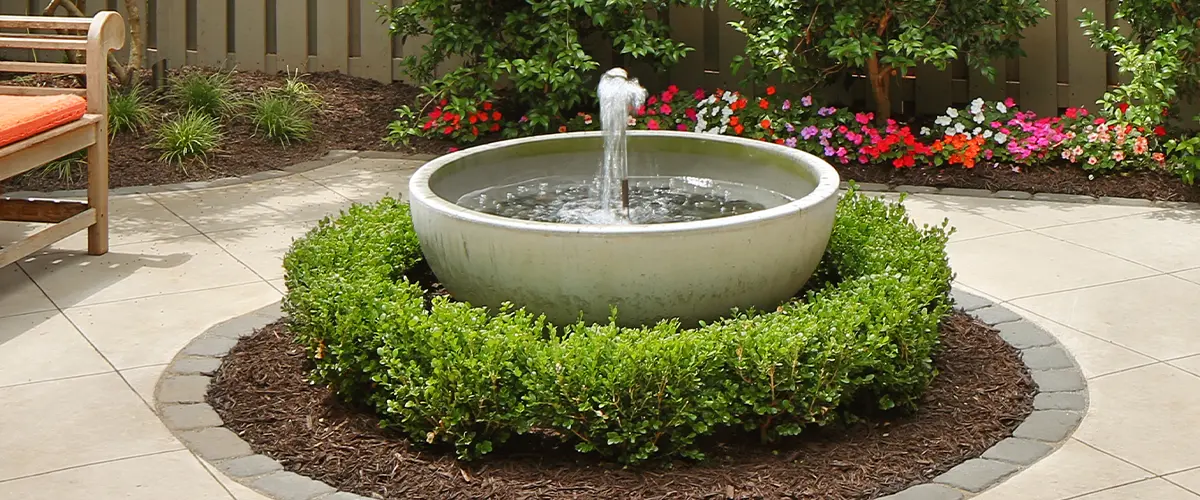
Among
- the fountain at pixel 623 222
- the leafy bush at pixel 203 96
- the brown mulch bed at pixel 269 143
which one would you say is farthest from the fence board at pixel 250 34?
the fountain at pixel 623 222

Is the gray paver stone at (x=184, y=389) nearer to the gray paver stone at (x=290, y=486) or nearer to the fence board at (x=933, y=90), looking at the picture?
the gray paver stone at (x=290, y=486)

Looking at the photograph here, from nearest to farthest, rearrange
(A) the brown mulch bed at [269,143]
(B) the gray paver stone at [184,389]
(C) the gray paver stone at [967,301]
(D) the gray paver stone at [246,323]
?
(B) the gray paver stone at [184,389] < (D) the gray paver stone at [246,323] < (C) the gray paver stone at [967,301] < (A) the brown mulch bed at [269,143]

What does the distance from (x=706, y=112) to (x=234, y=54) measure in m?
3.77

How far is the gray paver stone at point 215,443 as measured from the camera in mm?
4047

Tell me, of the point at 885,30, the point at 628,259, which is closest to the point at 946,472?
the point at 628,259

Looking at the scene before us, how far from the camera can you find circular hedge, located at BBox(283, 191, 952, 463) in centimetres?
379

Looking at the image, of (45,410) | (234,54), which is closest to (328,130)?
(234,54)

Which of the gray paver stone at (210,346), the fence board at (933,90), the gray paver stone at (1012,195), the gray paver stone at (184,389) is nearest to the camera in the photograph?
the gray paver stone at (184,389)

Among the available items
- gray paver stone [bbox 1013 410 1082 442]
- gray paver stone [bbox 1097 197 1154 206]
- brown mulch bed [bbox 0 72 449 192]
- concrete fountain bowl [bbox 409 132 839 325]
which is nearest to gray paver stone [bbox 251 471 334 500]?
concrete fountain bowl [bbox 409 132 839 325]

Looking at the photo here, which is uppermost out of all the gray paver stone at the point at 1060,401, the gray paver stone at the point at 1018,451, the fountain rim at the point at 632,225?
the fountain rim at the point at 632,225

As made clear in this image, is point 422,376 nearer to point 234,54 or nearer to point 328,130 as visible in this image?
point 328,130

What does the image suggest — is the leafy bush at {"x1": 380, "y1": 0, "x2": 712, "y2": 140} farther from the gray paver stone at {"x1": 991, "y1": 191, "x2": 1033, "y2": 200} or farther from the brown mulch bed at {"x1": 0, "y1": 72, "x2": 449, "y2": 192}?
A: the gray paver stone at {"x1": 991, "y1": 191, "x2": 1033, "y2": 200}

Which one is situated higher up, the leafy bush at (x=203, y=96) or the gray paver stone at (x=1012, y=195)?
the leafy bush at (x=203, y=96)

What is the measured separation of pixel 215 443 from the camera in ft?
13.5
